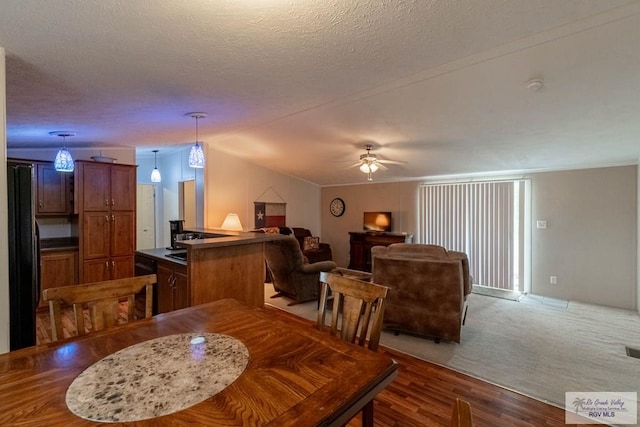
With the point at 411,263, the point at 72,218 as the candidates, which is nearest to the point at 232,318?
the point at 411,263

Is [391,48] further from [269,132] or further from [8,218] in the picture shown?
[269,132]

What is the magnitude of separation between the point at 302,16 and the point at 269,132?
3153 millimetres

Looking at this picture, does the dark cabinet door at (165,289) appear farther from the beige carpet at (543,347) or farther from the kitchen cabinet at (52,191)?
the kitchen cabinet at (52,191)

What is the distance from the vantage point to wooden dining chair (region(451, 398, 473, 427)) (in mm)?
569

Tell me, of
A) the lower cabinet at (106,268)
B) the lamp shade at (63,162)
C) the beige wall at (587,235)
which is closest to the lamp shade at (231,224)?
the lower cabinet at (106,268)

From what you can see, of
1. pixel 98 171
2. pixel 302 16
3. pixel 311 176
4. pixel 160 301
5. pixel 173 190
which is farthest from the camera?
pixel 311 176

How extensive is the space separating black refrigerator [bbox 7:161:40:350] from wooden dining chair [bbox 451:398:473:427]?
237 cm

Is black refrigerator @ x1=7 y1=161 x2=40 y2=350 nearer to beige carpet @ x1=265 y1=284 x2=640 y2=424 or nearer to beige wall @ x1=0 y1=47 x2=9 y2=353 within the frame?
beige wall @ x1=0 y1=47 x2=9 y2=353

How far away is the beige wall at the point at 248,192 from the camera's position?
5727 millimetres

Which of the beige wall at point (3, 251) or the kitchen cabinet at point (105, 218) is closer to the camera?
the beige wall at point (3, 251)

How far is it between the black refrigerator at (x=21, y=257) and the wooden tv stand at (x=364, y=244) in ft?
18.2

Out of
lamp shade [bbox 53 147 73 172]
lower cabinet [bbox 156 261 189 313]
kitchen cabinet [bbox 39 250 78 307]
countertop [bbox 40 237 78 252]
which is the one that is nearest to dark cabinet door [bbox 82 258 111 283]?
kitchen cabinet [bbox 39 250 78 307]

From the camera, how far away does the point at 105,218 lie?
450cm

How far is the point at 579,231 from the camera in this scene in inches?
180
